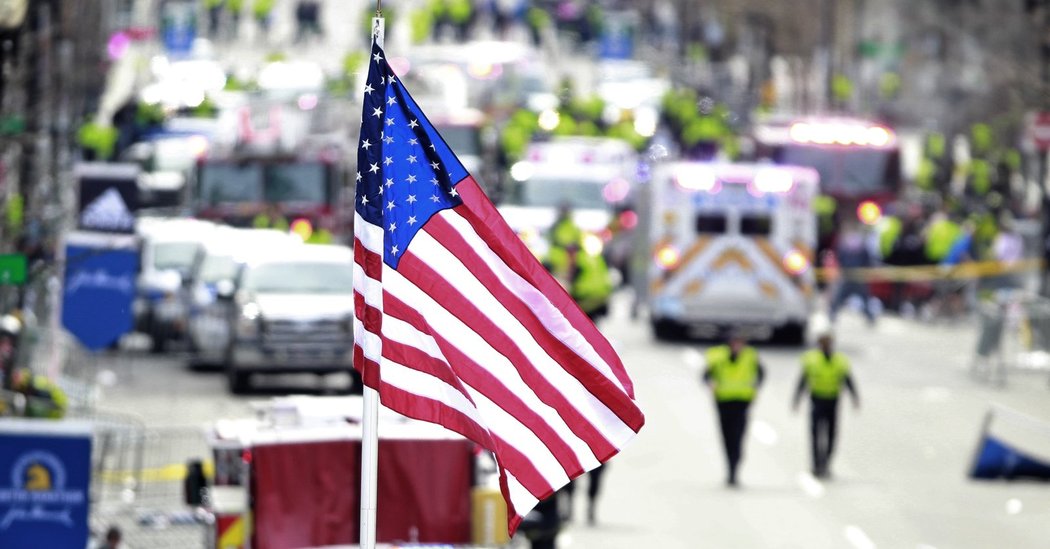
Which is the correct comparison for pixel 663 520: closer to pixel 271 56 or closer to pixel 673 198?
pixel 673 198

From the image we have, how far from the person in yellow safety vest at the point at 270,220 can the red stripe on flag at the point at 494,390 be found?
26568mm

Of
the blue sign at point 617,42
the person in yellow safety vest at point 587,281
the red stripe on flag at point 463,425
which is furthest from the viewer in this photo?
the blue sign at point 617,42

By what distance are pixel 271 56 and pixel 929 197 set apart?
27579mm

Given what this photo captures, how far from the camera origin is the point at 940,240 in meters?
41.5

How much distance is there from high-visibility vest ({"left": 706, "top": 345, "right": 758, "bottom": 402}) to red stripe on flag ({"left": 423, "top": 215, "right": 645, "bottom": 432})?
45.6 feet

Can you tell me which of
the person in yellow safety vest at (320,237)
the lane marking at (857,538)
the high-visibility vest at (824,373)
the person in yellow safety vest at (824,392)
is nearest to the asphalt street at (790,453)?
the lane marking at (857,538)

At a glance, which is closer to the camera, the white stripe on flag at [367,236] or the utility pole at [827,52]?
the white stripe on flag at [367,236]

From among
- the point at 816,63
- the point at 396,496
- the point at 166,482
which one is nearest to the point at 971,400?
the point at 166,482

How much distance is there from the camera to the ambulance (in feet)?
113

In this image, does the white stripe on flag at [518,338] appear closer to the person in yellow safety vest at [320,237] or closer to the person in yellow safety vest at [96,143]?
the person in yellow safety vest at [320,237]

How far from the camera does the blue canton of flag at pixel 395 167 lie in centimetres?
1028

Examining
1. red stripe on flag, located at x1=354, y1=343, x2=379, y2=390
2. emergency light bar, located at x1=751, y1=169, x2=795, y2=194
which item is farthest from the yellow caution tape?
red stripe on flag, located at x1=354, y1=343, x2=379, y2=390

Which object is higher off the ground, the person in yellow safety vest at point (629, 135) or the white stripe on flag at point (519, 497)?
the white stripe on flag at point (519, 497)

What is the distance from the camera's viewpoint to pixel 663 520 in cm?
2234
